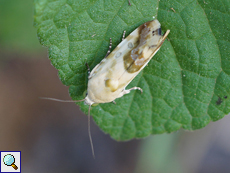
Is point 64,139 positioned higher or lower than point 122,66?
lower

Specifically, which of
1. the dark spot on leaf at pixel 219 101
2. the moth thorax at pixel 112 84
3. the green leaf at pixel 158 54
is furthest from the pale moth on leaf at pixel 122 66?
the dark spot on leaf at pixel 219 101

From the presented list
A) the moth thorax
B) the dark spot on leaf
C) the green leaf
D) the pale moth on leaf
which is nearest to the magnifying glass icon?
the green leaf

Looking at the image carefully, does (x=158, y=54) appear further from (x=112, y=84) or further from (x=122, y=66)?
(x=112, y=84)

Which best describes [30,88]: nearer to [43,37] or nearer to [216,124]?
[43,37]

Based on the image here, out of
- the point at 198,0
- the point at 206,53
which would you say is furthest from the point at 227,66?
the point at 198,0

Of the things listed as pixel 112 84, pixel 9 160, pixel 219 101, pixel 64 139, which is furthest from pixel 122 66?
pixel 9 160

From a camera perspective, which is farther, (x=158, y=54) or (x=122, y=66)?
(x=122, y=66)
